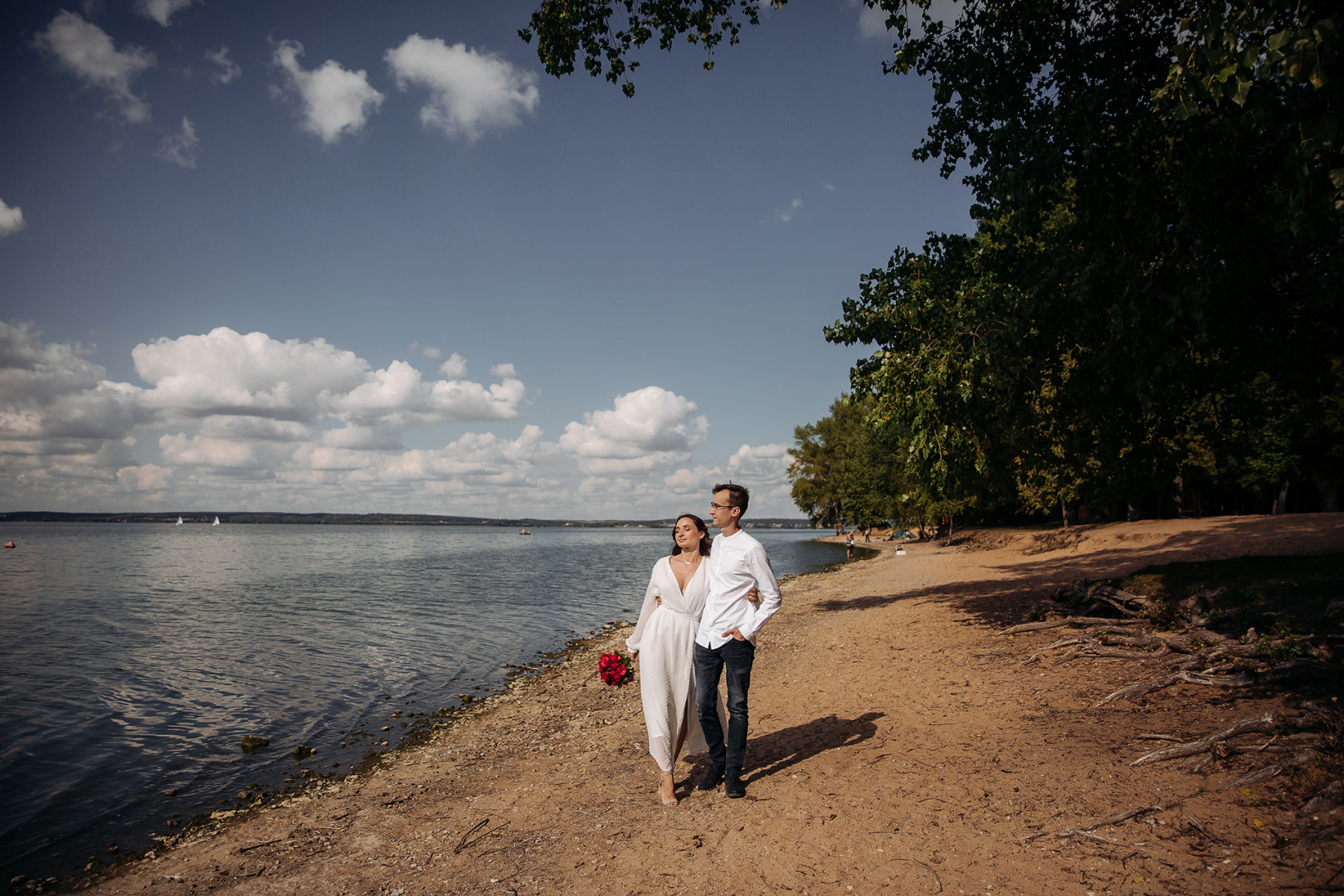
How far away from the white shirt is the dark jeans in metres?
0.10

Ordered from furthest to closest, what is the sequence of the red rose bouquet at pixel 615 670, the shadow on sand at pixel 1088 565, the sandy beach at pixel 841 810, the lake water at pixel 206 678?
the shadow on sand at pixel 1088 565, the lake water at pixel 206 678, the red rose bouquet at pixel 615 670, the sandy beach at pixel 841 810

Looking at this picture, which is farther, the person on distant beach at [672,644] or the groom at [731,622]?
the person on distant beach at [672,644]

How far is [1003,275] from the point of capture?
10.5 m

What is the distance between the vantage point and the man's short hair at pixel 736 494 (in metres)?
5.48

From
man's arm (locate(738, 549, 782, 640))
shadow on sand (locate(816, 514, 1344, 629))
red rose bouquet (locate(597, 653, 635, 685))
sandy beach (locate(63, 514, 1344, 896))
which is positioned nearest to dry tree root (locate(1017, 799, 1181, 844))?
sandy beach (locate(63, 514, 1344, 896))

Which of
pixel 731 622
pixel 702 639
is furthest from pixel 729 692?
pixel 731 622

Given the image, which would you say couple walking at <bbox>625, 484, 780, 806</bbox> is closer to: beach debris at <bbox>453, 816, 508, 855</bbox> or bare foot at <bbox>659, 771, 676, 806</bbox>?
bare foot at <bbox>659, 771, 676, 806</bbox>

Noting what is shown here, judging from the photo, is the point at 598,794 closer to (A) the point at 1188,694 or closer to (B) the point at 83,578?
(A) the point at 1188,694

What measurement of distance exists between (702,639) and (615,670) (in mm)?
2080

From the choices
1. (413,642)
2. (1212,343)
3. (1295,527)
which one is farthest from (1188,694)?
(1295,527)

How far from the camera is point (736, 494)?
5500 mm

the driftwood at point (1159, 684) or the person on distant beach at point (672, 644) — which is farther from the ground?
the person on distant beach at point (672, 644)

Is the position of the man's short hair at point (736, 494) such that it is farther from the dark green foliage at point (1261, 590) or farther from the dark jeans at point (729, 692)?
the dark green foliage at point (1261, 590)

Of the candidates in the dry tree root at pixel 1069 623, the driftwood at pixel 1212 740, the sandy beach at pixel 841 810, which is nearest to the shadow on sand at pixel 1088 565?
the dry tree root at pixel 1069 623
